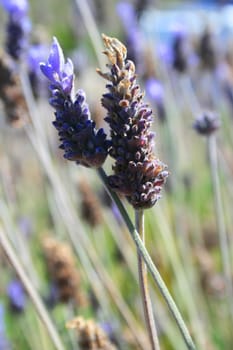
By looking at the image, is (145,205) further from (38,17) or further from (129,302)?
(38,17)

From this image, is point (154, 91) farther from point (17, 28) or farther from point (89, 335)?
point (89, 335)

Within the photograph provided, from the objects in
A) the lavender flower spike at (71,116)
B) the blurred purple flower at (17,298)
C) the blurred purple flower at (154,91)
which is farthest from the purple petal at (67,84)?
the blurred purple flower at (154,91)

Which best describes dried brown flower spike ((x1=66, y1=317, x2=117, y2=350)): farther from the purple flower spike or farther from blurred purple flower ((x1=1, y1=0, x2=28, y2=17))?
blurred purple flower ((x1=1, y1=0, x2=28, y2=17))

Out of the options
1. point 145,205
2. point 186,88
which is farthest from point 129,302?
point 145,205

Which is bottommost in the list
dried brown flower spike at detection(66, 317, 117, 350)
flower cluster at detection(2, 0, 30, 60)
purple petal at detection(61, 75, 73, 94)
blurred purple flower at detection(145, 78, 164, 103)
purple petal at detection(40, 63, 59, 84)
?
dried brown flower spike at detection(66, 317, 117, 350)

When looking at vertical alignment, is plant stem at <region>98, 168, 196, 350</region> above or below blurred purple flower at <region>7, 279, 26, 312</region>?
above

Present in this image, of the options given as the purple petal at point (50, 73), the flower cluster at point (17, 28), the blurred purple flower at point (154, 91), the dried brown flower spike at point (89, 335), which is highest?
the flower cluster at point (17, 28)

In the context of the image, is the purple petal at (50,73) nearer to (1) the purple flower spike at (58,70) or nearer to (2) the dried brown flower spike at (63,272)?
(1) the purple flower spike at (58,70)

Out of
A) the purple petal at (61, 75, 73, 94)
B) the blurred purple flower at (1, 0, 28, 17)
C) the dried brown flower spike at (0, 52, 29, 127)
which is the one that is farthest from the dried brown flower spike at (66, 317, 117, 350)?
the blurred purple flower at (1, 0, 28, 17)
